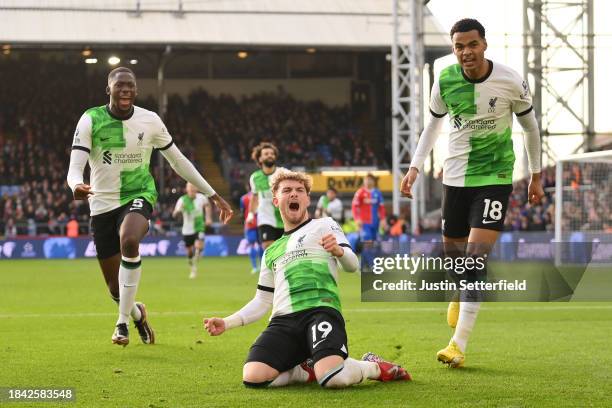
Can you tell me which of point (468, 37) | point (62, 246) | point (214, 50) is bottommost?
point (62, 246)

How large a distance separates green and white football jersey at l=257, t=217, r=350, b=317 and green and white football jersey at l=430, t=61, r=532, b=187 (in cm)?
167

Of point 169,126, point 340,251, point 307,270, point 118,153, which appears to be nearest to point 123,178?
point 118,153

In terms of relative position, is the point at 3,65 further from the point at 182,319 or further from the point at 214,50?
the point at 182,319

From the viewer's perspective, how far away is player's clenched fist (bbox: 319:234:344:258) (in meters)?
6.78

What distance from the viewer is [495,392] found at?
6.75m

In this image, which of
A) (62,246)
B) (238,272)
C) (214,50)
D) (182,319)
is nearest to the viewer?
(182,319)

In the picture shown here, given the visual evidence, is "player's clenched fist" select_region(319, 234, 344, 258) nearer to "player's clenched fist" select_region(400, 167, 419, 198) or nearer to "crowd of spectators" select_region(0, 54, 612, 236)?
"player's clenched fist" select_region(400, 167, 419, 198)

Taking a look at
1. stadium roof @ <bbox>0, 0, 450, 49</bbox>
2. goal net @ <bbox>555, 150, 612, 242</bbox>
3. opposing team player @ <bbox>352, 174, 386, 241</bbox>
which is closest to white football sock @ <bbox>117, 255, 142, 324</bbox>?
goal net @ <bbox>555, 150, 612, 242</bbox>

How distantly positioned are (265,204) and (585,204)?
870cm

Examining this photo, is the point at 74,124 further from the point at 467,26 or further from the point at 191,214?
the point at 467,26

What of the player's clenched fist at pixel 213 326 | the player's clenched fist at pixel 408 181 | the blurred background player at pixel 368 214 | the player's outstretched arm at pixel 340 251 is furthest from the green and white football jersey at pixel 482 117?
the blurred background player at pixel 368 214

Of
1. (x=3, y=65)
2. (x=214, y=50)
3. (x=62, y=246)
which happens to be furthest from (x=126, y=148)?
(x=3, y=65)

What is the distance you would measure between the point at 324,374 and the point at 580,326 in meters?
5.23

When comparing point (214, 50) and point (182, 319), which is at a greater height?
point (214, 50)
